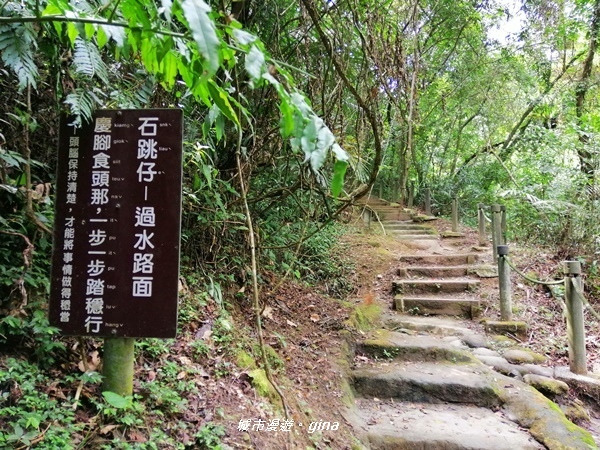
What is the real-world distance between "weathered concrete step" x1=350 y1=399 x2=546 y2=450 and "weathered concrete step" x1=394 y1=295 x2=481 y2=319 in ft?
6.46

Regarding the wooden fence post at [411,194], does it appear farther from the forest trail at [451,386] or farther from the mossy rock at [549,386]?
the mossy rock at [549,386]

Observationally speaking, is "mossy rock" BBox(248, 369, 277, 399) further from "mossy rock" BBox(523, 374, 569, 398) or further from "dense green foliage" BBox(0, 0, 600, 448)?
"mossy rock" BBox(523, 374, 569, 398)

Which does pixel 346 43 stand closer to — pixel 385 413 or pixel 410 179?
pixel 385 413

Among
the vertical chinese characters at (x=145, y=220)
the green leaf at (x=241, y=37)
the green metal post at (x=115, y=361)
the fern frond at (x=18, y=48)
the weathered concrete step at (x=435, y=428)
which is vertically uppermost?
the fern frond at (x=18, y=48)

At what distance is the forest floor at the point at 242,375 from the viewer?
78.7 inches

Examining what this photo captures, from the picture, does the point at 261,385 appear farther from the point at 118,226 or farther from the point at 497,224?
the point at 497,224

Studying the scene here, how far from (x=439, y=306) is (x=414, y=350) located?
4.78 ft

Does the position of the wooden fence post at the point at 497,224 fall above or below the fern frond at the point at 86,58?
below

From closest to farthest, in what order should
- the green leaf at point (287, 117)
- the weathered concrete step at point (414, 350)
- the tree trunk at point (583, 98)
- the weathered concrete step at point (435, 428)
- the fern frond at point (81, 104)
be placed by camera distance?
1. the green leaf at point (287, 117)
2. the fern frond at point (81, 104)
3. the weathered concrete step at point (435, 428)
4. the weathered concrete step at point (414, 350)
5. the tree trunk at point (583, 98)

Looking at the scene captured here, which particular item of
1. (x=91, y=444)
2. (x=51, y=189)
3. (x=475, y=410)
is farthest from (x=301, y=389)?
(x=51, y=189)

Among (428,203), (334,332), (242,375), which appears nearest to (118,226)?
(242,375)

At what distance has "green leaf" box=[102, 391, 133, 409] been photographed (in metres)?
1.92

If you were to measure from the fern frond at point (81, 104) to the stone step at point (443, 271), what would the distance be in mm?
5486

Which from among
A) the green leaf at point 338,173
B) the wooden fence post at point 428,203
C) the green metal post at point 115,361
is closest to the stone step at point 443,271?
the green metal post at point 115,361
